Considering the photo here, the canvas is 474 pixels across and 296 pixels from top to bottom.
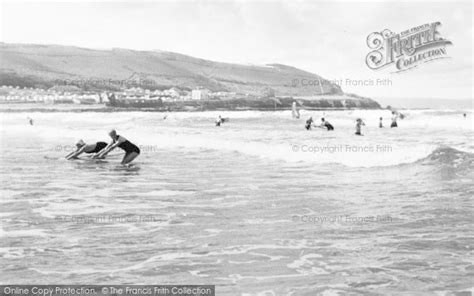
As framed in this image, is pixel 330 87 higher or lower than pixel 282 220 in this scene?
higher

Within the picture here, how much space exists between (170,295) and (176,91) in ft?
323

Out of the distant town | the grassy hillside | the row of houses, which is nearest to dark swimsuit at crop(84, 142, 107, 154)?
the distant town

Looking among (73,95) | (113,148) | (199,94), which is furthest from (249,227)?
(199,94)

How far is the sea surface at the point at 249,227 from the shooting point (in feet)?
15.6

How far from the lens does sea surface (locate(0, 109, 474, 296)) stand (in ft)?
15.6

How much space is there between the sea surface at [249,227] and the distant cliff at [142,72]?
7887 centimetres

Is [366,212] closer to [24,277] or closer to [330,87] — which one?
[24,277]

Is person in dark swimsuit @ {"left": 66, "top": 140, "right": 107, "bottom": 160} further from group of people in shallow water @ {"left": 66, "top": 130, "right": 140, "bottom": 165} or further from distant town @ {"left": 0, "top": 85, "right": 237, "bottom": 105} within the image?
distant town @ {"left": 0, "top": 85, "right": 237, "bottom": 105}

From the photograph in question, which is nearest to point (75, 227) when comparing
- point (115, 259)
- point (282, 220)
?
point (115, 259)

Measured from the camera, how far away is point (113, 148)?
1445 centimetres

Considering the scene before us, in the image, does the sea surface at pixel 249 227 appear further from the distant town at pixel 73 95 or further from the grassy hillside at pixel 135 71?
the grassy hillside at pixel 135 71

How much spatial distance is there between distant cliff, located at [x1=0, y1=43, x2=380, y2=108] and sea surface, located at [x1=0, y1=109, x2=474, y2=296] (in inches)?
3105

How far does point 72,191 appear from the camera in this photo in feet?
32.0

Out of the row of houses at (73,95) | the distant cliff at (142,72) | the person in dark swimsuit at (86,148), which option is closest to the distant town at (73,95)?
the row of houses at (73,95)
